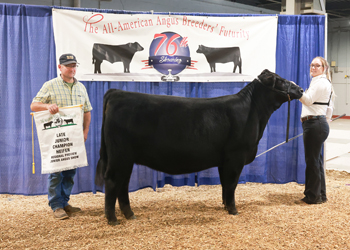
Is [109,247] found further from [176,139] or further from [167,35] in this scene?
[167,35]

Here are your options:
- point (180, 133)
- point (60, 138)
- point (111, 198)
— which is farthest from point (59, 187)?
point (180, 133)

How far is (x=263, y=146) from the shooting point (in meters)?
4.62

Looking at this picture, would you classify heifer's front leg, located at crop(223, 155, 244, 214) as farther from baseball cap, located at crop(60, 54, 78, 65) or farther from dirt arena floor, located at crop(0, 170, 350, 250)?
baseball cap, located at crop(60, 54, 78, 65)

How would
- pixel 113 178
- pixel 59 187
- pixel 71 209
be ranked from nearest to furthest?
pixel 113 178
pixel 59 187
pixel 71 209

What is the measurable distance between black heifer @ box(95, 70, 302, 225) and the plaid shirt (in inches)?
15.7

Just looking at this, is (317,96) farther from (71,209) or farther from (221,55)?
(71,209)

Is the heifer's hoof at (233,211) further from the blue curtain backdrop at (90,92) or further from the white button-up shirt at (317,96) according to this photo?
the white button-up shirt at (317,96)

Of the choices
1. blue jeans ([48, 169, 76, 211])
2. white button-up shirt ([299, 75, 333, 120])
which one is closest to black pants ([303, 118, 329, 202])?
white button-up shirt ([299, 75, 333, 120])

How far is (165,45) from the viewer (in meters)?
4.25

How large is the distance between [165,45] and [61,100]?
1.59 meters

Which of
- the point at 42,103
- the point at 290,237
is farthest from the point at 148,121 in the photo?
the point at 290,237

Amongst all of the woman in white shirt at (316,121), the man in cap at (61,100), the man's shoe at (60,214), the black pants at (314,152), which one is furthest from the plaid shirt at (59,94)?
the black pants at (314,152)

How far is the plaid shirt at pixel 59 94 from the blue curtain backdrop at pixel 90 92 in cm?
75

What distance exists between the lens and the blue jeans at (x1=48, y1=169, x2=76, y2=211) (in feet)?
11.0
